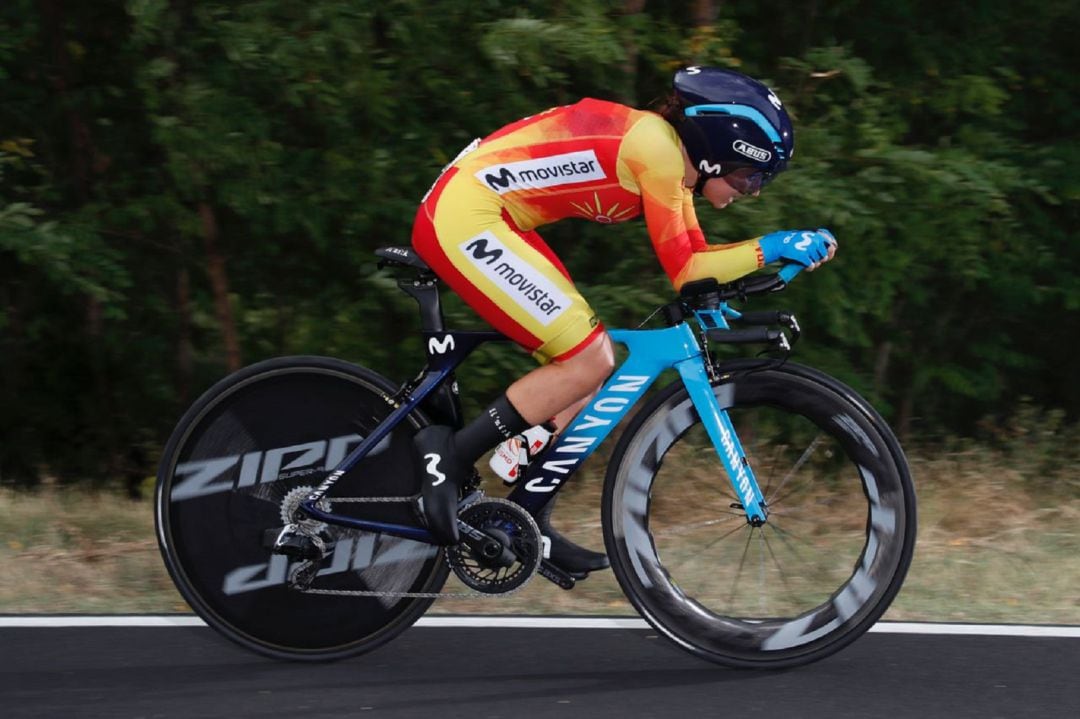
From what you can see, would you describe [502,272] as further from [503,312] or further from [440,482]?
[440,482]

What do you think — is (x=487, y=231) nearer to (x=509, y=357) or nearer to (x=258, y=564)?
(x=258, y=564)

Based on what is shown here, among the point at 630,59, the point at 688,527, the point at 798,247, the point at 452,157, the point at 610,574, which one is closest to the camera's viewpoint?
the point at 798,247

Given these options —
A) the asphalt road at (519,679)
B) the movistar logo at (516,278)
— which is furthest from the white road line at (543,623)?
the movistar logo at (516,278)

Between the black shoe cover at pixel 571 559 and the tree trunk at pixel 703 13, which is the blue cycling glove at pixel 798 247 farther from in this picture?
the tree trunk at pixel 703 13

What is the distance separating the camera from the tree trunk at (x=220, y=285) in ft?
29.6

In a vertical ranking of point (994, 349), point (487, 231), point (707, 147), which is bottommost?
point (994, 349)

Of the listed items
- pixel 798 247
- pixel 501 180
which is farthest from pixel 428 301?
pixel 798 247

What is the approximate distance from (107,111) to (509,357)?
11.6 feet

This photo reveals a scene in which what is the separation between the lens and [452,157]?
27.2ft

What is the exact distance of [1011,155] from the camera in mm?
8938

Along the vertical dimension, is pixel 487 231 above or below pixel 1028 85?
above

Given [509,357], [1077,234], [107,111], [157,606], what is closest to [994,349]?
[1077,234]

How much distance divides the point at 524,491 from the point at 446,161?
3778mm

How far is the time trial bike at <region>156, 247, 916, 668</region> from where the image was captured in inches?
183
